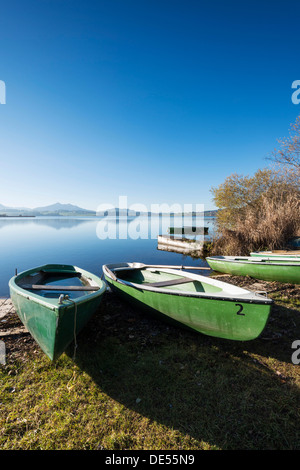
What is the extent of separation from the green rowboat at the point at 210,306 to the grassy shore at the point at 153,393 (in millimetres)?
461

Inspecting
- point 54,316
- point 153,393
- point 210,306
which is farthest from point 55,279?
point 210,306

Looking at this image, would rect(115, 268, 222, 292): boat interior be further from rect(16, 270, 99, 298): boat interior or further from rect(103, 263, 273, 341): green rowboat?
rect(16, 270, 99, 298): boat interior

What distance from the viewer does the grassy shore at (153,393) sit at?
2.56 meters

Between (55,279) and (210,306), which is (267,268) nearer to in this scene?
(210,306)

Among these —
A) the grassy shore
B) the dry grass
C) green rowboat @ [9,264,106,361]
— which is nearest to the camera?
the grassy shore

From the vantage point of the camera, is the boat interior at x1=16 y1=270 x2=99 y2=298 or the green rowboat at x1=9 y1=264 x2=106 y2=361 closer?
the green rowboat at x1=9 y1=264 x2=106 y2=361

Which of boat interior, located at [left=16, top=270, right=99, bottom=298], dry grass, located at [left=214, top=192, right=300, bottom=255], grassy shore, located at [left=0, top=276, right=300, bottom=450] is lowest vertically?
grassy shore, located at [left=0, top=276, right=300, bottom=450]

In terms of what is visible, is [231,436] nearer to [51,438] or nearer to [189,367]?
[189,367]

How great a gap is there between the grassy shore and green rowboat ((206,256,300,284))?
3.52m

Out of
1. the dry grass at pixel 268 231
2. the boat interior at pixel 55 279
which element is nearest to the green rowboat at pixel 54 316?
the boat interior at pixel 55 279

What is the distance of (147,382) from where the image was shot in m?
3.42

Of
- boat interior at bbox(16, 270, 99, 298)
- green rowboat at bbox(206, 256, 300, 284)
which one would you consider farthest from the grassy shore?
green rowboat at bbox(206, 256, 300, 284)

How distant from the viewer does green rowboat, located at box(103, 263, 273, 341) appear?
381 cm
